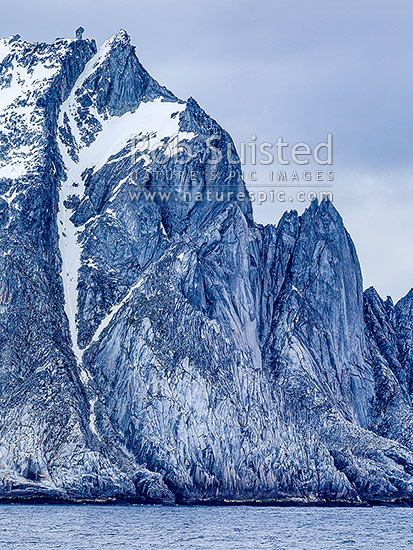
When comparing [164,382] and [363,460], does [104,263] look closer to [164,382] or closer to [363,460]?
[164,382]

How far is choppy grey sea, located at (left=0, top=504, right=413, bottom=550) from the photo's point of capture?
4611 inches

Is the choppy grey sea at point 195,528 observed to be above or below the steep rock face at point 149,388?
below

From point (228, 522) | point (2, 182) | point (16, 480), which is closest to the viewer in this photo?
point (228, 522)

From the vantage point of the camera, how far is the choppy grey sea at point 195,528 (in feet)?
384

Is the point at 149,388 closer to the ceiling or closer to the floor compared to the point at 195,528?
closer to the ceiling

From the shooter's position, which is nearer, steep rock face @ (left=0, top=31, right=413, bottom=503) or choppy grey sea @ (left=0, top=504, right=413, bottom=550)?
choppy grey sea @ (left=0, top=504, right=413, bottom=550)

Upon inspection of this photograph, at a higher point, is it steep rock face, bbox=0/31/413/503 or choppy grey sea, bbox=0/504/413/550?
steep rock face, bbox=0/31/413/503

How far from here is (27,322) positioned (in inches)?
7013

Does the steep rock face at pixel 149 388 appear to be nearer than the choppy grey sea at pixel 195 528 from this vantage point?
No

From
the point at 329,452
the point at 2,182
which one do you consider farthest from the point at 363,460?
the point at 2,182

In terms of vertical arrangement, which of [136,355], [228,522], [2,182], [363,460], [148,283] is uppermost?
[2,182]

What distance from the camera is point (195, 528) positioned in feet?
434

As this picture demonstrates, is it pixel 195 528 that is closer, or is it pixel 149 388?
pixel 195 528

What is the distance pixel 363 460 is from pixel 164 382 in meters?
32.5
